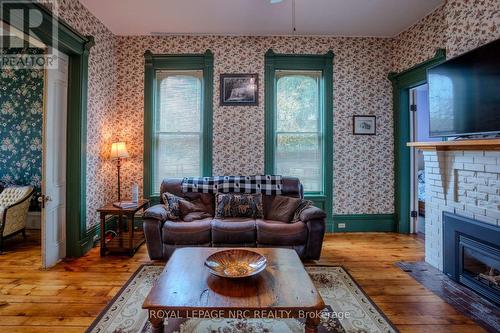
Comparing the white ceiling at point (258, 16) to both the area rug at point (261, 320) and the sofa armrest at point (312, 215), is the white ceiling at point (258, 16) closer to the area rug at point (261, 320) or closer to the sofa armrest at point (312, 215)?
the sofa armrest at point (312, 215)

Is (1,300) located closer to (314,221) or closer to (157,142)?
(157,142)

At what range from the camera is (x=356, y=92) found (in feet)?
14.7

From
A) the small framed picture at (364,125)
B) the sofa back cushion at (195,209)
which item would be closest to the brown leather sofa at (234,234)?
the sofa back cushion at (195,209)

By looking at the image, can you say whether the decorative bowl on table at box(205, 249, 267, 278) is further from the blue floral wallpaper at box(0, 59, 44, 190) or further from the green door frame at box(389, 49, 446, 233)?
the blue floral wallpaper at box(0, 59, 44, 190)

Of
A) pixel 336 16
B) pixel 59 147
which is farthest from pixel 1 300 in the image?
pixel 336 16

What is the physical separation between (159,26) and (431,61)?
3.73 m

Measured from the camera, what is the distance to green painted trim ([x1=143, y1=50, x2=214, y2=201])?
4.33 m

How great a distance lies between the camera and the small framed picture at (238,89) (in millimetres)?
4355

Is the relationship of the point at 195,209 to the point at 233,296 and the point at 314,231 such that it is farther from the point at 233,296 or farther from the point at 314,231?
the point at 233,296

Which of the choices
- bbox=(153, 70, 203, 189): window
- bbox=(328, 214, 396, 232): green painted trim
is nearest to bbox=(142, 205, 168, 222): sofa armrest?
bbox=(153, 70, 203, 189): window

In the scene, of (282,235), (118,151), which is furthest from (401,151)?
(118,151)

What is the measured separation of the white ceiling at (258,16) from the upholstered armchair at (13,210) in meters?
2.76

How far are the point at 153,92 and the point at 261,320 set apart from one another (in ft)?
11.8

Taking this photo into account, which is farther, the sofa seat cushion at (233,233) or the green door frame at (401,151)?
the green door frame at (401,151)
